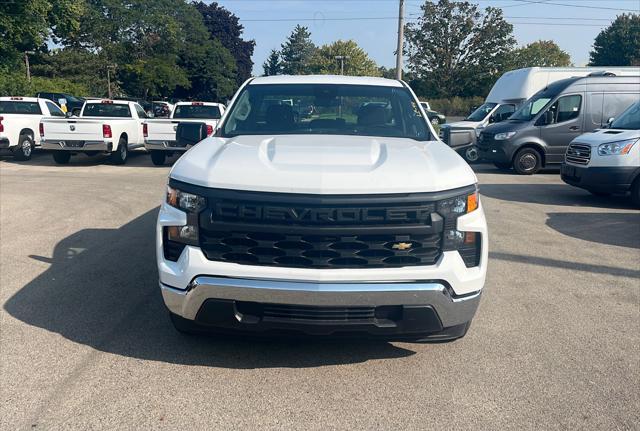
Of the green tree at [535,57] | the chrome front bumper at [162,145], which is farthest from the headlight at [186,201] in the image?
the green tree at [535,57]

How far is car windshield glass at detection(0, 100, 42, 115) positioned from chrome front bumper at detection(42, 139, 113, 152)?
101 inches

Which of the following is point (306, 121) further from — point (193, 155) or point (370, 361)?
point (370, 361)

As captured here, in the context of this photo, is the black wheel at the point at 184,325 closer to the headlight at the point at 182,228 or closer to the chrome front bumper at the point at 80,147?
the headlight at the point at 182,228

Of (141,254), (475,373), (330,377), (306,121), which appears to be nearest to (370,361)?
(330,377)

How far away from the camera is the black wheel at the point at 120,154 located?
15.7 meters

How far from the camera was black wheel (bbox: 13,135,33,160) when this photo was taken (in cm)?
1616

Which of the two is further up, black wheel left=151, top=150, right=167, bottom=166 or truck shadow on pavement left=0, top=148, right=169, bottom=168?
black wheel left=151, top=150, right=167, bottom=166

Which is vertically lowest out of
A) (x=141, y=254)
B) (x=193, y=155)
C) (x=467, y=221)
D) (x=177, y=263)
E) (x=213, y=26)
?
(x=141, y=254)

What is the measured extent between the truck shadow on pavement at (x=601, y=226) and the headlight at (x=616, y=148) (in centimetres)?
111

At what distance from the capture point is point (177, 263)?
3.47 meters

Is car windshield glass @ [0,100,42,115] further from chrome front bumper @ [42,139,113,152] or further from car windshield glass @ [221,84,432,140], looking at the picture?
car windshield glass @ [221,84,432,140]

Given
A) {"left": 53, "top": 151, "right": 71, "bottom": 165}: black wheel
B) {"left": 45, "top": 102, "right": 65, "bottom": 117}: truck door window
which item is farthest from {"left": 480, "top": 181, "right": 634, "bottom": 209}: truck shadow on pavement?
{"left": 45, "top": 102, "right": 65, "bottom": 117}: truck door window

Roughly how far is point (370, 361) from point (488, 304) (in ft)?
5.29

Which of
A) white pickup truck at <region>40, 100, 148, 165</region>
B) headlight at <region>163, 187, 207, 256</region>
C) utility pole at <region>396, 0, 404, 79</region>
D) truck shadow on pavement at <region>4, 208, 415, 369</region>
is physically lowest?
truck shadow on pavement at <region>4, 208, 415, 369</region>
